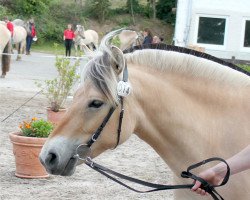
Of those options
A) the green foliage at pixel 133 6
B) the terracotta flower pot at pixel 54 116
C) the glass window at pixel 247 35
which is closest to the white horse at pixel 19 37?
the glass window at pixel 247 35

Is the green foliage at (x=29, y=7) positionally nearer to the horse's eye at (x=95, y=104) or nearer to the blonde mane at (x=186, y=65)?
the blonde mane at (x=186, y=65)

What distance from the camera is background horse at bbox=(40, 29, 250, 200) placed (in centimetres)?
328

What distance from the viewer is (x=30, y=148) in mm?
7074

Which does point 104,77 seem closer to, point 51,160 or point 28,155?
point 51,160

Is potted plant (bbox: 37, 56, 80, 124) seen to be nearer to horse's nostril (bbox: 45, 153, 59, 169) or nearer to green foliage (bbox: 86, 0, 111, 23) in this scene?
horse's nostril (bbox: 45, 153, 59, 169)

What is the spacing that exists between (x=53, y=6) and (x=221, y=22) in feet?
75.2

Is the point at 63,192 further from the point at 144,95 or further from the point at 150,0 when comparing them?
the point at 150,0

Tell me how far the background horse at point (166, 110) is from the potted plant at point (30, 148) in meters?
3.75

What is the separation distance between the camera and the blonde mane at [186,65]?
348cm

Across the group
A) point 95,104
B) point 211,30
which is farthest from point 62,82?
point 211,30

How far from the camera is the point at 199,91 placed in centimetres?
346

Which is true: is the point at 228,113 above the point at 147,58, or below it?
below

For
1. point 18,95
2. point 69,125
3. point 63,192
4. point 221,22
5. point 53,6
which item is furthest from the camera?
point 53,6

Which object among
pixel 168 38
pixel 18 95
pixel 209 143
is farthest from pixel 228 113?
pixel 168 38
